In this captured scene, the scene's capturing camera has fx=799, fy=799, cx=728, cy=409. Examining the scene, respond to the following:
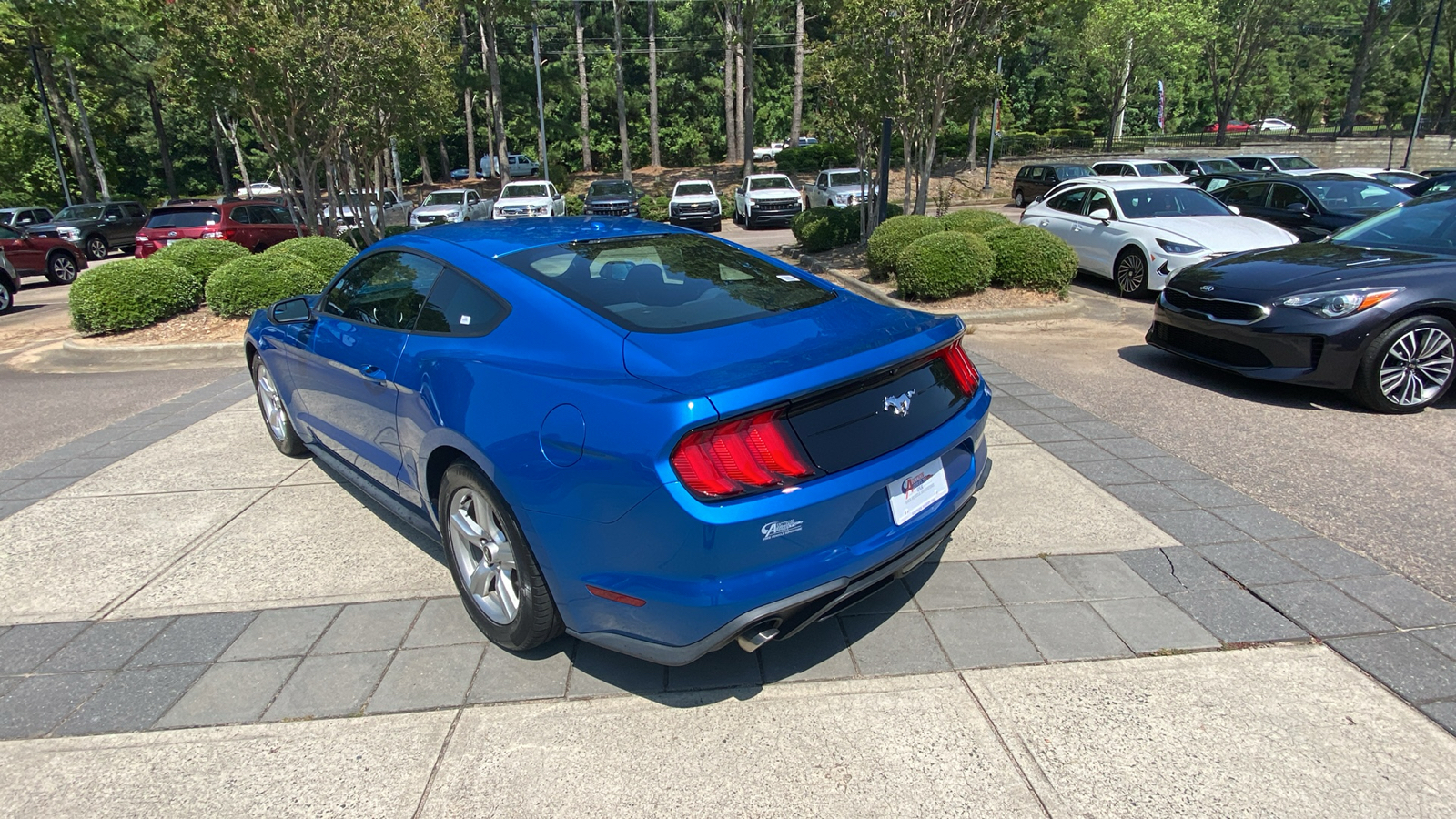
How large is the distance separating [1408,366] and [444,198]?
22918mm

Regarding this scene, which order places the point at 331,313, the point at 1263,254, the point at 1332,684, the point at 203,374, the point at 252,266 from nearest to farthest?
1. the point at 1332,684
2. the point at 331,313
3. the point at 1263,254
4. the point at 203,374
5. the point at 252,266

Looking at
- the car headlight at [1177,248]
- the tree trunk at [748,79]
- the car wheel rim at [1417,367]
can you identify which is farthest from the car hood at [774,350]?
the tree trunk at [748,79]

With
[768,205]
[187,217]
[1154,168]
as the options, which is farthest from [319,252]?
[1154,168]

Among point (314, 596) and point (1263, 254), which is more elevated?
point (1263, 254)

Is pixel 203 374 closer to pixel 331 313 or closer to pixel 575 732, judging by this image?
pixel 331 313

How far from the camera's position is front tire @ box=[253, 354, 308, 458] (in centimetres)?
522

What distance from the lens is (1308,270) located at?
589 centimetres

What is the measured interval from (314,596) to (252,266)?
7.33 metres

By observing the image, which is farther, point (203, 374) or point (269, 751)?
point (203, 374)

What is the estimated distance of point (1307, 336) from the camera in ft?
18.0

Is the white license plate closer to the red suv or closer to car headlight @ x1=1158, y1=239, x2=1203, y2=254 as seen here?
car headlight @ x1=1158, y1=239, x2=1203, y2=254

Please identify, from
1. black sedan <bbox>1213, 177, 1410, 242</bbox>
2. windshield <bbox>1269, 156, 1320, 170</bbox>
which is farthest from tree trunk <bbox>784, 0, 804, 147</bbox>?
black sedan <bbox>1213, 177, 1410, 242</bbox>

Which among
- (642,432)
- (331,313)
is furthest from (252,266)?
(642,432)

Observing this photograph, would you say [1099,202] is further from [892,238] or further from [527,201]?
[527,201]
